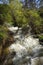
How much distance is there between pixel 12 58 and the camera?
8.92 metres

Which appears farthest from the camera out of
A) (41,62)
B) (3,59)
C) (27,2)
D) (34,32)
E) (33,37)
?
(27,2)

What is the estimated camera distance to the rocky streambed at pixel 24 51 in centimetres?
852

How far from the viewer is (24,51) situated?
9695 millimetres

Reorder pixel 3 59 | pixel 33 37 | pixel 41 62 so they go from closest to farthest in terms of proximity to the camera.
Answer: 1. pixel 41 62
2. pixel 3 59
3. pixel 33 37

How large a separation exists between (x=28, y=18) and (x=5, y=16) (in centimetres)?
193

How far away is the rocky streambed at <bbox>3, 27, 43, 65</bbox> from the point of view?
8.52 metres

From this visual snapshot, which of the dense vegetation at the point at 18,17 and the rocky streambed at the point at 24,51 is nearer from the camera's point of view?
the rocky streambed at the point at 24,51

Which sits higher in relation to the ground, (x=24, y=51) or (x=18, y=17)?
(x=18, y=17)

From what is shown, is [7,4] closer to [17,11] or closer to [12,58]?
[17,11]

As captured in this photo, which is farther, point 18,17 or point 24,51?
point 18,17

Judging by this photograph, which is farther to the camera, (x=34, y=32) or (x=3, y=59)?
(x=34, y=32)

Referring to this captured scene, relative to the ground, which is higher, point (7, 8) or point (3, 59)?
point (7, 8)

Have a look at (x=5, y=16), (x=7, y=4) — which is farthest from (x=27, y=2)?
(x=5, y=16)

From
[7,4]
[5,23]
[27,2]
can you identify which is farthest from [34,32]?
[27,2]
